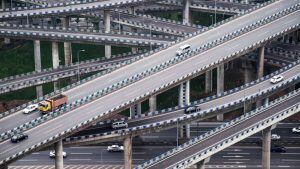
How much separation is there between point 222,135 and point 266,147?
12.9 m

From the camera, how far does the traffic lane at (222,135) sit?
173 metres

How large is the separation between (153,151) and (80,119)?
30.0 meters

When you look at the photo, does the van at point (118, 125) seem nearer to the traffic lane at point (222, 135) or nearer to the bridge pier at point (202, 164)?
the traffic lane at point (222, 135)

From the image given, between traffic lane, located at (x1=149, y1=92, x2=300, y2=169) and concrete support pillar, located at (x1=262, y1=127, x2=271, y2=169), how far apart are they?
13.2ft

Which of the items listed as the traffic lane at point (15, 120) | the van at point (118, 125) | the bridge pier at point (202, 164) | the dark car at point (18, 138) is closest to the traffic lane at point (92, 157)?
the van at point (118, 125)

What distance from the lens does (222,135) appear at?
591 feet

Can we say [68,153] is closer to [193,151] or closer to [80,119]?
[80,119]

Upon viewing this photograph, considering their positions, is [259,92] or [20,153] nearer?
[20,153]

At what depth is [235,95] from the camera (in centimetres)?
19662

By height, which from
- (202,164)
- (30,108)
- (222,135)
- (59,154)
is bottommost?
(202,164)

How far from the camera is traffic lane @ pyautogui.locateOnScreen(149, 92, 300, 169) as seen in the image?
173 m

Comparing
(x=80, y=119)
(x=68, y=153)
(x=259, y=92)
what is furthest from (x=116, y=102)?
(x=259, y=92)

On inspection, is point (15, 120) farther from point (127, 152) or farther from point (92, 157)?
point (127, 152)

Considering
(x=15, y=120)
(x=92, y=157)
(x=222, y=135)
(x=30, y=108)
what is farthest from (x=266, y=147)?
(x=15, y=120)
